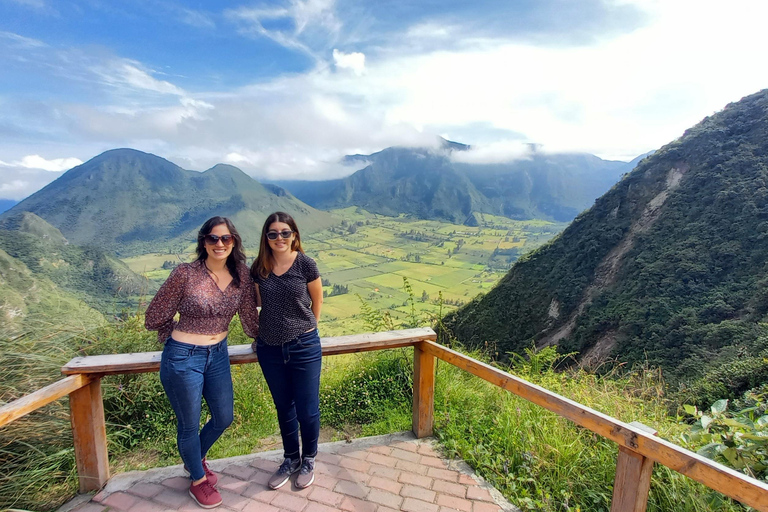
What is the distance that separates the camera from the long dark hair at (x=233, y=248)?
2.35 m

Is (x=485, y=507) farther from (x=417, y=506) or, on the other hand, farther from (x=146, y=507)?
(x=146, y=507)

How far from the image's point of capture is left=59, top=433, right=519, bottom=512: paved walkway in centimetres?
240

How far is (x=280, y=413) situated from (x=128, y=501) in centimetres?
103

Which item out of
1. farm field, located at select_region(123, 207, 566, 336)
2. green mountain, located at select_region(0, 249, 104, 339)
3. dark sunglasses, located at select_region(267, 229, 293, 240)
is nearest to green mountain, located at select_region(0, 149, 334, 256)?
farm field, located at select_region(123, 207, 566, 336)

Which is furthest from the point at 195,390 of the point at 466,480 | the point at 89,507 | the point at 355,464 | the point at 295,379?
the point at 466,480

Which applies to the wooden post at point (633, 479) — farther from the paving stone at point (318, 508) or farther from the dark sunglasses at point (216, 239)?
the dark sunglasses at point (216, 239)

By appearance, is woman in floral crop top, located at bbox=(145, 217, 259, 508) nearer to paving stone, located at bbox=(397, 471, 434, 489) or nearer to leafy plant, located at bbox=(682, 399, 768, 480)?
paving stone, located at bbox=(397, 471, 434, 489)

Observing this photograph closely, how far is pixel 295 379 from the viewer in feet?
8.20

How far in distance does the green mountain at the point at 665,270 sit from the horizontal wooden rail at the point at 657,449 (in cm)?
1643

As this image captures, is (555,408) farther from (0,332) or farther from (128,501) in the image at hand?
(0,332)

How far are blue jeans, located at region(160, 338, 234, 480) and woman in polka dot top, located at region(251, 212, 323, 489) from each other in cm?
27

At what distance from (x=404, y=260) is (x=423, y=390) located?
316ft

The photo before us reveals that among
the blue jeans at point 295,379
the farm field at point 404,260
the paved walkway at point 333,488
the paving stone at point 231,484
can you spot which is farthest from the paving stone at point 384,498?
the farm field at point 404,260

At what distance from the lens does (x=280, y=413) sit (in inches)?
103
